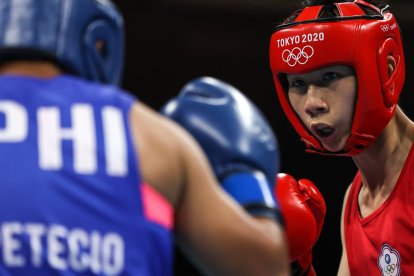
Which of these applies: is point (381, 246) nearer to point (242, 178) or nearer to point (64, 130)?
point (242, 178)

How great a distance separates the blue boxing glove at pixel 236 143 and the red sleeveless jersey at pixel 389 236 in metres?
0.88

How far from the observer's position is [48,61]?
107cm

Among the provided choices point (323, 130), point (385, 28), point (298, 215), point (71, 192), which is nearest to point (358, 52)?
point (385, 28)

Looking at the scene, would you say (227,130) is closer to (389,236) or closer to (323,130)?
(323,130)

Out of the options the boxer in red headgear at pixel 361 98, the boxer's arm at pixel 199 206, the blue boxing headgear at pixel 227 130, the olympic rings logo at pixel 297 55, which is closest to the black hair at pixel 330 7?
the boxer in red headgear at pixel 361 98

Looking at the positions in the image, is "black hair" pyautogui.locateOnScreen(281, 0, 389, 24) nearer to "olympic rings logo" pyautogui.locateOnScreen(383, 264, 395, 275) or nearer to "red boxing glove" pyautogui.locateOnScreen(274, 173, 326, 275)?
"red boxing glove" pyautogui.locateOnScreen(274, 173, 326, 275)

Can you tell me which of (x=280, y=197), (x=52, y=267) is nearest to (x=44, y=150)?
(x=52, y=267)

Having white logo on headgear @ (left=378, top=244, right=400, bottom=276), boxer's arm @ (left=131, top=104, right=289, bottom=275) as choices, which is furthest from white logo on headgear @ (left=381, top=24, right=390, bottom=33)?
boxer's arm @ (left=131, top=104, right=289, bottom=275)

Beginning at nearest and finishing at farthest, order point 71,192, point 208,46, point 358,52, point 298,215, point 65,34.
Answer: point 71,192 → point 65,34 → point 298,215 → point 358,52 → point 208,46

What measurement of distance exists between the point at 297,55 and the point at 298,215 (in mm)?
449

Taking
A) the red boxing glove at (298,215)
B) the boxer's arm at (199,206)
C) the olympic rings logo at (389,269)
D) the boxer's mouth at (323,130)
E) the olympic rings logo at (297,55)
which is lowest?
the olympic rings logo at (389,269)

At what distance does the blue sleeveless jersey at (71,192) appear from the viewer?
37.4 inches

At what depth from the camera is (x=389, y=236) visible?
1.97 metres

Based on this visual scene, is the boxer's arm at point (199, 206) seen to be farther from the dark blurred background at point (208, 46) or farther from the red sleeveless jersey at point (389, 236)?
the dark blurred background at point (208, 46)
